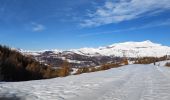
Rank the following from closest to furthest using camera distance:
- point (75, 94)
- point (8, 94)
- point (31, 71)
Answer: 1. point (8, 94)
2. point (75, 94)
3. point (31, 71)

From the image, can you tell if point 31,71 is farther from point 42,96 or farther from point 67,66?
point 42,96

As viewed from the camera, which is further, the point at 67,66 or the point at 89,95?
the point at 67,66

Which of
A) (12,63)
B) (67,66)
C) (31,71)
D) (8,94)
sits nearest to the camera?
(8,94)

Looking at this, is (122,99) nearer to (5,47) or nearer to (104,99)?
(104,99)

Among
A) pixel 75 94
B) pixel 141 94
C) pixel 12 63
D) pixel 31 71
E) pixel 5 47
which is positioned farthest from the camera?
pixel 5 47

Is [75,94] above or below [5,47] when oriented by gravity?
below

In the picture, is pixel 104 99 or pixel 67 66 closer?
pixel 104 99

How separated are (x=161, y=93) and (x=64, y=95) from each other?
13.5ft

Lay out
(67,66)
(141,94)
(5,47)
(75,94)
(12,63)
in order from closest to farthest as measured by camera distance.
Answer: (75,94), (141,94), (12,63), (5,47), (67,66)

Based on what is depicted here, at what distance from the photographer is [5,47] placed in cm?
3812

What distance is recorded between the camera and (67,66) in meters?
55.8

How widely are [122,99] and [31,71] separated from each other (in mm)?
25336

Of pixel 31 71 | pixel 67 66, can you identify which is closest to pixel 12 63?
pixel 31 71

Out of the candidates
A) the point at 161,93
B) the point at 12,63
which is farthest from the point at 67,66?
the point at 161,93
